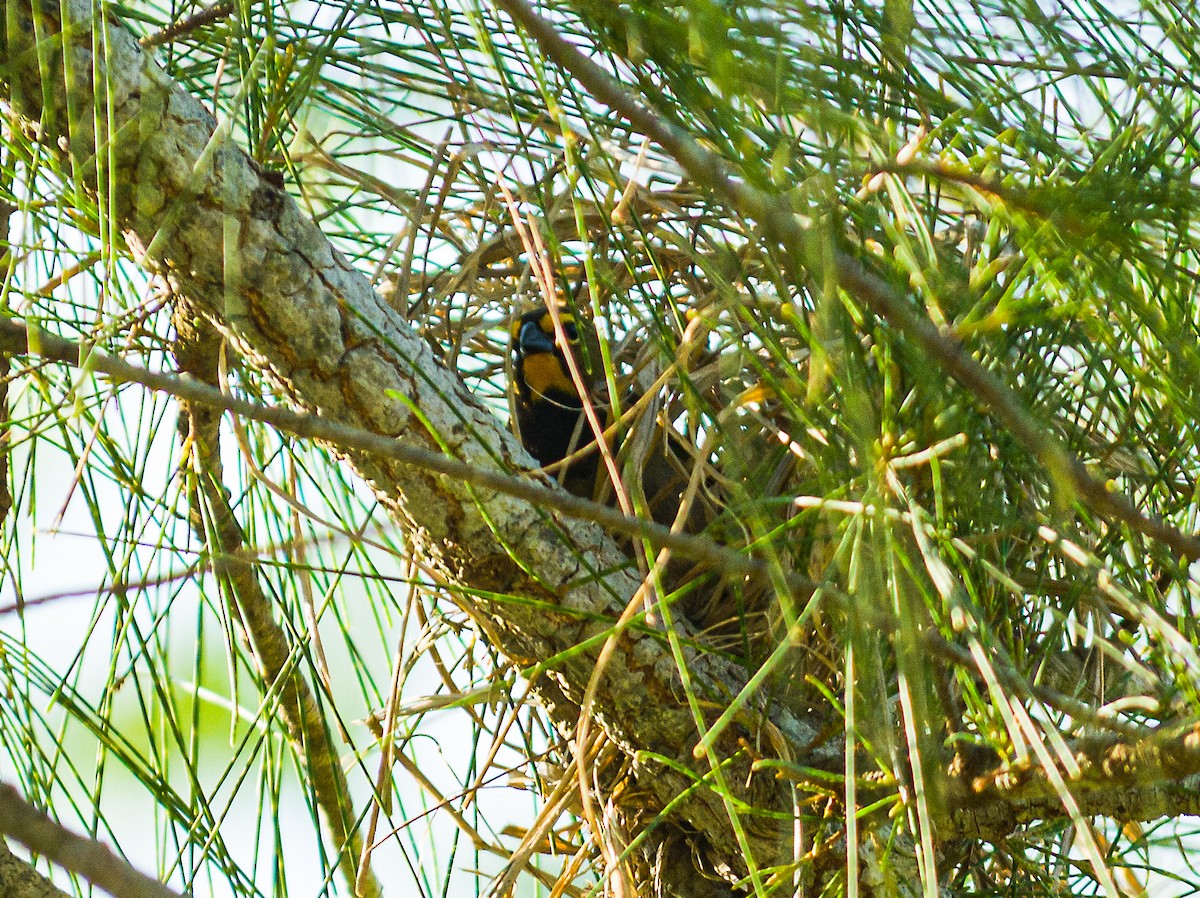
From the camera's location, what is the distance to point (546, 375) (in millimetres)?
2082

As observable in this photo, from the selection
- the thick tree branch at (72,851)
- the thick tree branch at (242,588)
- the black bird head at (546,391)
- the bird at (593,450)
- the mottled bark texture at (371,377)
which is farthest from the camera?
the black bird head at (546,391)

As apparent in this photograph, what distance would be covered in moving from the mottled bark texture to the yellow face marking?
0.91 metres

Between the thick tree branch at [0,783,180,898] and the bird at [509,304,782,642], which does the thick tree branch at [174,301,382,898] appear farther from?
the thick tree branch at [0,783,180,898]

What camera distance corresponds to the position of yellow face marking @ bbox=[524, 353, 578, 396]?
204 centimetres

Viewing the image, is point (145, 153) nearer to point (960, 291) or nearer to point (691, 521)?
point (960, 291)

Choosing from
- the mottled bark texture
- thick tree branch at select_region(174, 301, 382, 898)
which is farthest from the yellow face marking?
the mottled bark texture

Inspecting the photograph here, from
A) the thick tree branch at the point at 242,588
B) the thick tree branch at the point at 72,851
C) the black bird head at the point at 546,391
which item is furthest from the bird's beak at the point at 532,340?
the thick tree branch at the point at 72,851

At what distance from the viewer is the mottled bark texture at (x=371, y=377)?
0.91 meters

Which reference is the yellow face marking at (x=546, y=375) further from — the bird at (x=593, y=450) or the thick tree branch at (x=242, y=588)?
the thick tree branch at (x=242, y=588)

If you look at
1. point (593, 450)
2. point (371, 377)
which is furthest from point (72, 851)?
point (593, 450)

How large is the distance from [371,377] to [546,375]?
3.49 feet

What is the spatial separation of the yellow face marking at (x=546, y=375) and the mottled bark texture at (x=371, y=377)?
2.99 ft

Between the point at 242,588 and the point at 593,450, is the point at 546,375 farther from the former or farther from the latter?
the point at 242,588

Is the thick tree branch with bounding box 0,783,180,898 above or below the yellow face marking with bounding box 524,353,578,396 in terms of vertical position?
below
